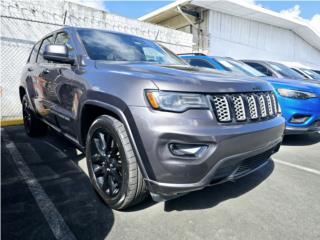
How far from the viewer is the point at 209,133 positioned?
1.76 metres

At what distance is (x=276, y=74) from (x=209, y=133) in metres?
4.41

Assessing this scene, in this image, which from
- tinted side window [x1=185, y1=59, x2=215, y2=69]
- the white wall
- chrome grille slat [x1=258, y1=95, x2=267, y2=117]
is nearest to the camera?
chrome grille slat [x1=258, y1=95, x2=267, y2=117]

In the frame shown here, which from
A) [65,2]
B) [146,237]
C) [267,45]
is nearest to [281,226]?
[146,237]

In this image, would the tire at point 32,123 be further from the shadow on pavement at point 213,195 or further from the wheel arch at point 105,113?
the shadow on pavement at point 213,195

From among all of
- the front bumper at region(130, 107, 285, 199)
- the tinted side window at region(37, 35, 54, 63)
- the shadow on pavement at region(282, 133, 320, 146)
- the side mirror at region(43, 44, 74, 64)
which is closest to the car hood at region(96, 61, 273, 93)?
the front bumper at region(130, 107, 285, 199)

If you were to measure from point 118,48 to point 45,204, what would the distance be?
1819 mm

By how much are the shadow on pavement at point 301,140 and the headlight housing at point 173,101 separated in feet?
11.5

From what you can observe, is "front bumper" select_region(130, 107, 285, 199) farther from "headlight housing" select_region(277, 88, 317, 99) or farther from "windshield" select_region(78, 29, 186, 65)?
"headlight housing" select_region(277, 88, 317, 99)

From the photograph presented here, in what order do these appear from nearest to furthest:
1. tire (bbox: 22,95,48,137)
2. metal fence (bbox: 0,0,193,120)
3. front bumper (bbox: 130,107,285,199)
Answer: front bumper (bbox: 130,107,285,199) < tire (bbox: 22,95,48,137) < metal fence (bbox: 0,0,193,120)

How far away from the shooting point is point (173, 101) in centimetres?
180

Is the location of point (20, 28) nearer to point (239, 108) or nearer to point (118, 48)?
point (118, 48)

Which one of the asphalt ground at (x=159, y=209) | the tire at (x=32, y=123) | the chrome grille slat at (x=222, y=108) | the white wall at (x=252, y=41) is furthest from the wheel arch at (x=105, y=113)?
the white wall at (x=252, y=41)

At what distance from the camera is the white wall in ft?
46.9

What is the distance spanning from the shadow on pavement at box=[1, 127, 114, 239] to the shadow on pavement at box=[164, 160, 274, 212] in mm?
642
